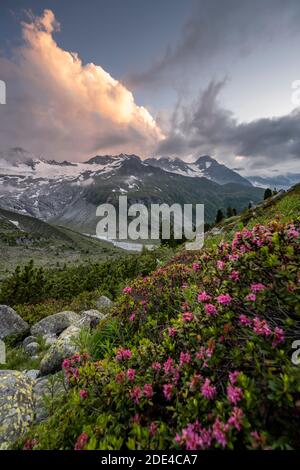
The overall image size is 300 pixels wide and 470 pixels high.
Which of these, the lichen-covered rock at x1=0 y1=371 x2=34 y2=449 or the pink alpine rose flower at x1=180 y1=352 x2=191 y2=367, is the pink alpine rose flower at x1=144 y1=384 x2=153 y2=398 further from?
the lichen-covered rock at x1=0 y1=371 x2=34 y2=449

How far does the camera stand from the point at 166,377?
116 inches

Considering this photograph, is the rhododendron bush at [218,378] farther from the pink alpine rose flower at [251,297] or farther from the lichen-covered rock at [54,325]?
the lichen-covered rock at [54,325]

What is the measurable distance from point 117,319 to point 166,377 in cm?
285

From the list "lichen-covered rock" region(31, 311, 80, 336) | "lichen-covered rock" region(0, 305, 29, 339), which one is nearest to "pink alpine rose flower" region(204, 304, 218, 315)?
"lichen-covered rock" region(31, 311, 80, 336)

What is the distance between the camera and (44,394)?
12.9 ft

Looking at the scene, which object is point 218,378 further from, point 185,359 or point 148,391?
point 148,391

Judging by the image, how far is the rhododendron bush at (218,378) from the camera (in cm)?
211

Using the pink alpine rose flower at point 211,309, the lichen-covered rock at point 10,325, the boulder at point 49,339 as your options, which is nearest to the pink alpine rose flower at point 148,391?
the pink alpine rose flower at point 211,309

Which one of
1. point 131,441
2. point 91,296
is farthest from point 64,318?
point 131,441

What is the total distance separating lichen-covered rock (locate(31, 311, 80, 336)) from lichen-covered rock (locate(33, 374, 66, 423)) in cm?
607

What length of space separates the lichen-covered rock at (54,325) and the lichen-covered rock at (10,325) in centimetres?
93

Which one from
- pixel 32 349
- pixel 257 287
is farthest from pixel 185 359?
pixel 32 349

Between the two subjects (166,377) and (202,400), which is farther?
(166,377)
